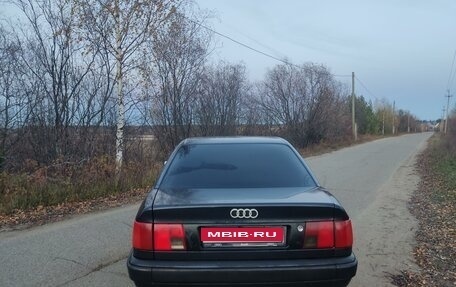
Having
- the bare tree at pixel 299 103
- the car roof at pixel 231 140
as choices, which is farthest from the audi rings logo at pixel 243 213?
the bare tree at pixel 299 103

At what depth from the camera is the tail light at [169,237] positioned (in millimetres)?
3301

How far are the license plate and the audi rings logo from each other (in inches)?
3.3

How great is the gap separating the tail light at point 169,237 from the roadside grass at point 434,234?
2776 millimetres

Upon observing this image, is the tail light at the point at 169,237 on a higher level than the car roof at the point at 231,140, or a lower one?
lower

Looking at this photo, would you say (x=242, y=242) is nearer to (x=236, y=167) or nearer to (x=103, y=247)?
(x=236, y=167)

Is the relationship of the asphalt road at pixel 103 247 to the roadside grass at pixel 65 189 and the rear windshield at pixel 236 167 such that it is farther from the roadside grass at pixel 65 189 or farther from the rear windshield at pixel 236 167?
the rear windshield at pixel 236 167

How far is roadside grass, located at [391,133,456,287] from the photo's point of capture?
516 cm

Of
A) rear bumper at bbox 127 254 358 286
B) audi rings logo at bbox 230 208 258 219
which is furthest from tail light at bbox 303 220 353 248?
audi rings logo at bbox 230 208 258 219

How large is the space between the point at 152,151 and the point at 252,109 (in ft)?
42.3

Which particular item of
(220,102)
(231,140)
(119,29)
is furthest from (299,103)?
(231,140)

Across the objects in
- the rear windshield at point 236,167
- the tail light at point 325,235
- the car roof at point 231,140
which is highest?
the car roof at point 231,140

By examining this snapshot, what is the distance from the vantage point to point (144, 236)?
336 cm

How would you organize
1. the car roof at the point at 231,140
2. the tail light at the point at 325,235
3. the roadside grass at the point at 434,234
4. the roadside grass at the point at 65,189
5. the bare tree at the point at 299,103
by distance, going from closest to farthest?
the tail light at the point at 325,235 < the car roof at the point at 231,140 < the roadside grass at the point at 434,234 < the roadside grass at the point at 65,189 < the bare tree at the point at 299,103

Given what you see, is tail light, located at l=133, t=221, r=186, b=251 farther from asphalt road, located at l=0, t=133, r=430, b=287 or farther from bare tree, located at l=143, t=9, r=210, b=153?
bare tree, located at l=143, t=9, r=210, b=153
